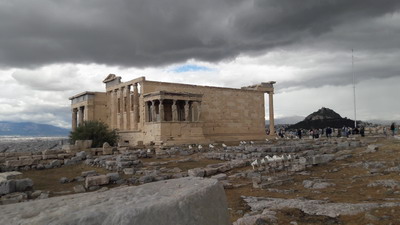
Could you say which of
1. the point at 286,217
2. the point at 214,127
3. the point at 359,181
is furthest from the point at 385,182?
the point at 214,127

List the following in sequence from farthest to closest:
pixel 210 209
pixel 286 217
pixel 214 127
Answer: pixel 214 127
pixel 286 217
pixel 210 209

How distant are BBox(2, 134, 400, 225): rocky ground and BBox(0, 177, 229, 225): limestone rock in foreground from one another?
3308 mm

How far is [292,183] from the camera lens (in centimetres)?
1262

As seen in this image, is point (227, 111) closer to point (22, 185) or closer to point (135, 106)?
point (135, 106)

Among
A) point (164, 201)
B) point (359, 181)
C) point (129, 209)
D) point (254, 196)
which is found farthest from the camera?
point (359, 181)

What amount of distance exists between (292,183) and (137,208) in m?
10.4

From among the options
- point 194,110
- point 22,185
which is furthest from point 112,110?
point 22,185

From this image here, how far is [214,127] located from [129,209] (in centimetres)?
3873

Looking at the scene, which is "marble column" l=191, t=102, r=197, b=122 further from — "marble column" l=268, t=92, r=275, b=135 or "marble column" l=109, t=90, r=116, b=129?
"marble column" l=268, t=92, r=275, b=135

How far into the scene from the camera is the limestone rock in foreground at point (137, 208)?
298 cm

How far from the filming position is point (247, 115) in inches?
1804

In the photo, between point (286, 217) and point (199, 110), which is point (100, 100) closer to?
point (199, 110)

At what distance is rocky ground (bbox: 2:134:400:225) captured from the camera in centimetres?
760

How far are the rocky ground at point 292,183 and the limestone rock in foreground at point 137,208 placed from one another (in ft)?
10.9
